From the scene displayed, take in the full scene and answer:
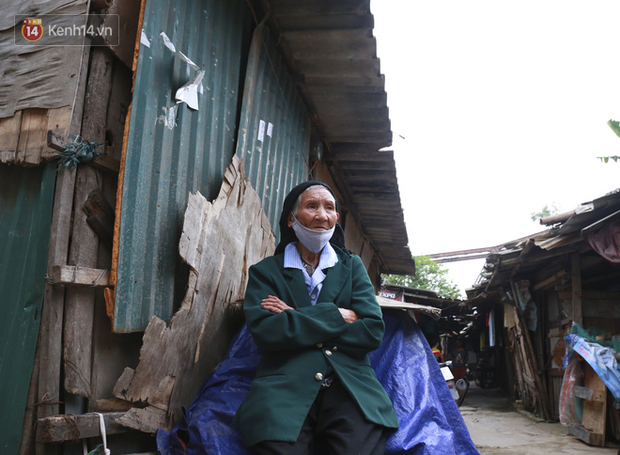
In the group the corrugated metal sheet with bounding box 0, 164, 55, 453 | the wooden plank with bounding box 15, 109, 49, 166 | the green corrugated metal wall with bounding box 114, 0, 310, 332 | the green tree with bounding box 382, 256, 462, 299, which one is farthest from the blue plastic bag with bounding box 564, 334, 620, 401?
the green tree with bounding box 382, 256, 462, 299

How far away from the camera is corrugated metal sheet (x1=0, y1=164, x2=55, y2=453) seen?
6.84ft

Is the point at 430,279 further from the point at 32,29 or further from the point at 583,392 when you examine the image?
the point at 32,29

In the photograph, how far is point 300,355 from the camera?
2303mm

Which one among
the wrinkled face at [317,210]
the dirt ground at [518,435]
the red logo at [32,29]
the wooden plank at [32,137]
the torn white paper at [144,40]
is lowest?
the dirt ground at [518,435]

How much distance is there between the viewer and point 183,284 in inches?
109

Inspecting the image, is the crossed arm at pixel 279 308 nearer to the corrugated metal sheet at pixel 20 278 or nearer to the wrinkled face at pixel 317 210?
the wrinkled face at pixel 317 210

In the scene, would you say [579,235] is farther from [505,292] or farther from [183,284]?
[183,284]

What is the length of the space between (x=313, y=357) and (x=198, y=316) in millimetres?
806

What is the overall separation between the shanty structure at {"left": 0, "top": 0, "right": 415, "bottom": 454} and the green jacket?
0.50 meters

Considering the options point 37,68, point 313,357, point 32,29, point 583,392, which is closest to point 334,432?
point 313,357

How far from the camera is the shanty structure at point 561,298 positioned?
658cm

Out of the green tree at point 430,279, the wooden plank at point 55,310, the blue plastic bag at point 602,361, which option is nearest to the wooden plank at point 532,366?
the blue plastic bag at point 602,361

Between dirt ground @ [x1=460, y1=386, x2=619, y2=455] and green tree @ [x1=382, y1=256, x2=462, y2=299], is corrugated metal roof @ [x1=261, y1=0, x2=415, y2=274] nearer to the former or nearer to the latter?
dirt ground @ [x1=460, y1=386, x2=619, y2=455]

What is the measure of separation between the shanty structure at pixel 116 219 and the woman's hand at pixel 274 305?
512 millimetres
